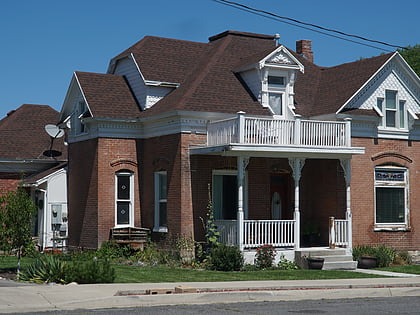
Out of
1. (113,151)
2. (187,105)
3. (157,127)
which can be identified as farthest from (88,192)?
(187,105)

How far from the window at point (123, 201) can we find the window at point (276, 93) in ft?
19.2

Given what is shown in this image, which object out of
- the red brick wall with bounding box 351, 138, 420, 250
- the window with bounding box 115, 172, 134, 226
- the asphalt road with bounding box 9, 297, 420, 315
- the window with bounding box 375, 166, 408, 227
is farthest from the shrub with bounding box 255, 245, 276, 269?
the asphalt road with bounding box 9, 297, 420, 315

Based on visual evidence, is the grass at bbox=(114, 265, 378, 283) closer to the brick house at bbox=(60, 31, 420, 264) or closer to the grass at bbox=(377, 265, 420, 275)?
the brick house at bbox=(60, 31, 420, 264)

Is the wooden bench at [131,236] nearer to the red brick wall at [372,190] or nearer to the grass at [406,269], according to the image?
the red brick wall at [372,190]

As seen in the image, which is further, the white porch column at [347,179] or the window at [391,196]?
the window at [391,196]

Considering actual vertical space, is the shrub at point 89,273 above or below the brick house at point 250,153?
below

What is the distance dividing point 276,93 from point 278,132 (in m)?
3.33

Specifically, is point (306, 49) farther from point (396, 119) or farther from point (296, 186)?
point (296, 186)

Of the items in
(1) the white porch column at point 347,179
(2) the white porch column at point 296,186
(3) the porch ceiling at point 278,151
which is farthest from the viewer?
(1) the white porch column at point 347,179

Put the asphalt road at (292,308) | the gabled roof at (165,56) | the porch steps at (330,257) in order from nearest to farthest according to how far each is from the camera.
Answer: the asphalt road at (292,308), the porch steps at (330,257), the gabled roof at (165,56)

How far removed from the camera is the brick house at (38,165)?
28.7m

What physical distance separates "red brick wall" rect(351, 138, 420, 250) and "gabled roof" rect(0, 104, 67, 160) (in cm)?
1356

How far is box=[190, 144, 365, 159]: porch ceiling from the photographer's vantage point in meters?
22.2

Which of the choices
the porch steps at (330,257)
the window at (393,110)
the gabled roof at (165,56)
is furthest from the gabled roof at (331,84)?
the porch steps at (330,257)
